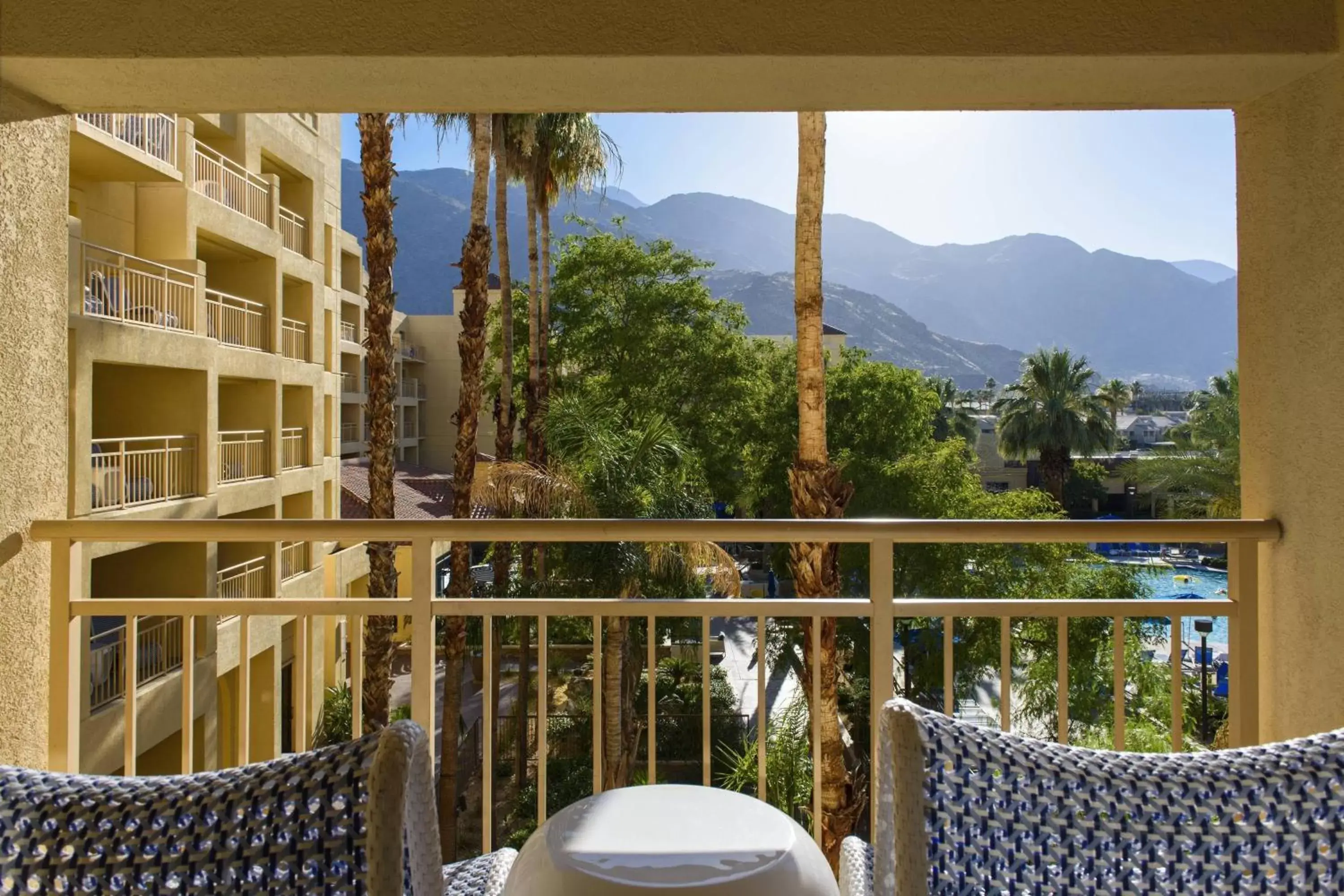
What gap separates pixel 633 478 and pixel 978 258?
18226cm

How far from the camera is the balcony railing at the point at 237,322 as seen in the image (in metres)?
11.1

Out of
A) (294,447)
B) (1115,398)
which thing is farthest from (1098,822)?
(1115,398)

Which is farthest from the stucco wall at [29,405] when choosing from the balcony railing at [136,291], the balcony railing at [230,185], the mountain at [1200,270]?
the mountain at [1200,270]

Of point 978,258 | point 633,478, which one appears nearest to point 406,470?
point 633,478

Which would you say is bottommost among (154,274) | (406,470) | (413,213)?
(406,470)

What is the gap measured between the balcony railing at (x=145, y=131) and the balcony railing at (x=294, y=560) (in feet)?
20.7

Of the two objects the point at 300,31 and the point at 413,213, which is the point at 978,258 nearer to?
the point at 413,213

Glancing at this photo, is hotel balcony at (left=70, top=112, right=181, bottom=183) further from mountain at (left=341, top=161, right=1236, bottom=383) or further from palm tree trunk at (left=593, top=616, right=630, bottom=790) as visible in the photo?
mountain at (left=341, top=161, right=1236, bottom=383)

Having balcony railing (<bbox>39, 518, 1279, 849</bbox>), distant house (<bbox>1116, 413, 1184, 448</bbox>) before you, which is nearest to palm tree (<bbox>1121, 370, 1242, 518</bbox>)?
distant house (<bbox>1116, 413, 1184, 448</bbox>)

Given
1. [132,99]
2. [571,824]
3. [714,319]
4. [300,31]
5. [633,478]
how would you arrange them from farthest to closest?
[714,319]
[633,478]
[132,99]
[300,31]
[571,824]

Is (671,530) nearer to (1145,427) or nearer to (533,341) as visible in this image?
(533,341)

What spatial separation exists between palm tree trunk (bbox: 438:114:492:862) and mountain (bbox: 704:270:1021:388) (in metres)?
72.5

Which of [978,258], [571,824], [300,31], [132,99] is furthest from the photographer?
[978,258]

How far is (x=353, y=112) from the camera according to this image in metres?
2.15
